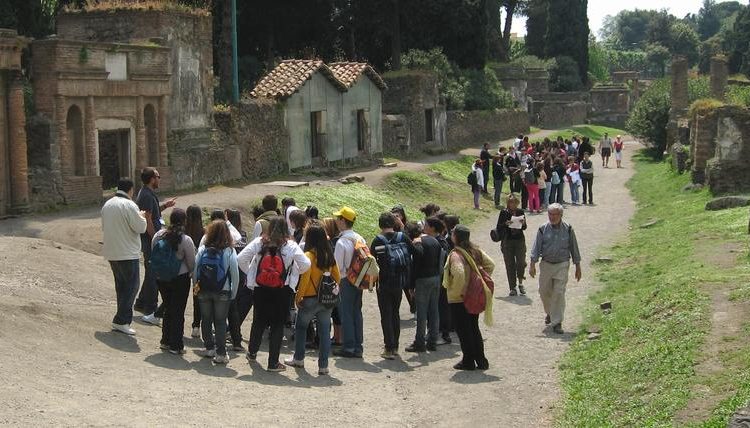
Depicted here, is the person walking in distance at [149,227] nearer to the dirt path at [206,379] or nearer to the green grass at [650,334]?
the dirt path at [206,379]

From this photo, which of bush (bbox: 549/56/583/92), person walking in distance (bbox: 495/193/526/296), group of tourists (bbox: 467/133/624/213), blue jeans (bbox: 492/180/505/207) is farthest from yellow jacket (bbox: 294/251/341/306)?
bush (bbox: 549/56/583/92)

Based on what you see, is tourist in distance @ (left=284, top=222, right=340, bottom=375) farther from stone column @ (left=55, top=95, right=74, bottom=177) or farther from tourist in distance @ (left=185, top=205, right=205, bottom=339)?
stone column @ (left=55, top=95, right=74, bottom=177)

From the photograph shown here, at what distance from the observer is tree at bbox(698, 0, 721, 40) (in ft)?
625

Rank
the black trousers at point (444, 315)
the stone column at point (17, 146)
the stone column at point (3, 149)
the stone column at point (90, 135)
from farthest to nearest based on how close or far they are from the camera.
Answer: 1. the stone column at point (90, 135)
2. the stone column at point (17, 146)
3. the stone column at point (3, 149)
4. the black trousers at point (444, 315)

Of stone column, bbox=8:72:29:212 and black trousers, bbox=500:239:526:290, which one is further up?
stone column, bbox=8:72:29:212

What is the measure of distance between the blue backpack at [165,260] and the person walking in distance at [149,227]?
1.49 m

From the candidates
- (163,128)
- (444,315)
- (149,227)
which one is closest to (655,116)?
(163,128)

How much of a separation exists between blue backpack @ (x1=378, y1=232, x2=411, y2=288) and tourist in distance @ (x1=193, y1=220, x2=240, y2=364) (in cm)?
201

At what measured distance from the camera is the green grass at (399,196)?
85.7ft

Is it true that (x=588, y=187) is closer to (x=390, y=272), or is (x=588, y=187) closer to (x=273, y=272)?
(x=390, y=272)

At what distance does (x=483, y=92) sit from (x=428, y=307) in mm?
40968

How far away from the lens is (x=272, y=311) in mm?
12344

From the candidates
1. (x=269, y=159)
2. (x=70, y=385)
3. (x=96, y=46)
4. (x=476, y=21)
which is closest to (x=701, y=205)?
(x=269, y=159)

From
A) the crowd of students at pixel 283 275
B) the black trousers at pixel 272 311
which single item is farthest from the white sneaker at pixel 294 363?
the black trousers at pixel 272 311
